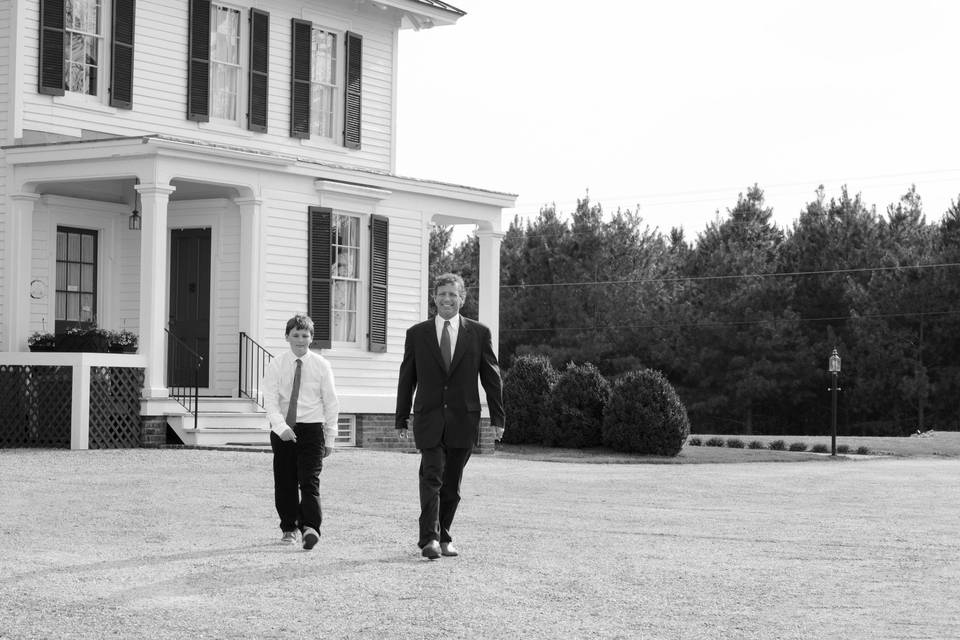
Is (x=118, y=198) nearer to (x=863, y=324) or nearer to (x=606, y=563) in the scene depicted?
(x=606, y=563)

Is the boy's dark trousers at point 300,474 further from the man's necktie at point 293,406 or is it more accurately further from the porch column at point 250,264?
the porch column at point 250,264

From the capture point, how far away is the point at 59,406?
1905 centimetres

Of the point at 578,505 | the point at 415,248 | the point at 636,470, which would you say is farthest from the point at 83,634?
the point at 415,248

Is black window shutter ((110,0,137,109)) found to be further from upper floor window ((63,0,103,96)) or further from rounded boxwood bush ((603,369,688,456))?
rounded boxwood bush ((603,369,688,456))

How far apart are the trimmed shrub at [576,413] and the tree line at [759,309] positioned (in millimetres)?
28420

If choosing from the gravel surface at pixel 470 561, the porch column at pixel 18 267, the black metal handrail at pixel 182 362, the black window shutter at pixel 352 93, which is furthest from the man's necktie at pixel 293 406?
the black window shutter at pixel 352 93

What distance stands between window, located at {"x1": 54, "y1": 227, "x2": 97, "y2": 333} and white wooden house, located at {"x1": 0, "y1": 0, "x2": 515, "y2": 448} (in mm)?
24

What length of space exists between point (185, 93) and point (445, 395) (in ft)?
45.4

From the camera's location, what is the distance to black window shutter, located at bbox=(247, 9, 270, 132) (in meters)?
22.9

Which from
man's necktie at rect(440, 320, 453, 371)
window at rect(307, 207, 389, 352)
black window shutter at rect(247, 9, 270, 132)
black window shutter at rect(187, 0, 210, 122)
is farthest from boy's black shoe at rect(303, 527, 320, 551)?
black window shutter at rect(247, 9, 270, 132)

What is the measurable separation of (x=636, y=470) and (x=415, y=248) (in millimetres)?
5766

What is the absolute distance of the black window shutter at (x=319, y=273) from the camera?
2211 centimetres

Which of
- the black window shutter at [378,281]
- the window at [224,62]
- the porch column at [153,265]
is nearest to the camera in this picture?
the porch column at [153,265]

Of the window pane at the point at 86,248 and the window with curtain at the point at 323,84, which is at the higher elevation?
the window with curtain at the point at 323,84
